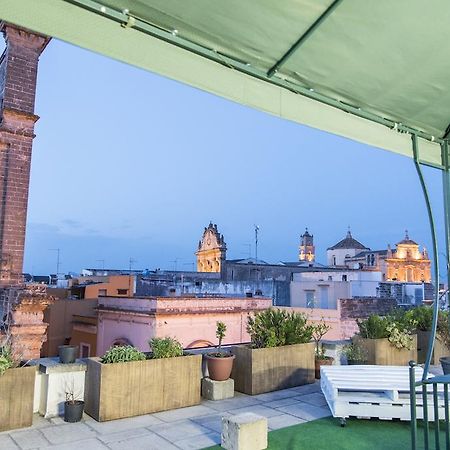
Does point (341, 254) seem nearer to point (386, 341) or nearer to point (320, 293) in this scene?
point (320, 293)

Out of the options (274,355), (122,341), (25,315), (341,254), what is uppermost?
(341,254)

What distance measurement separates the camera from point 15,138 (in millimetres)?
8133

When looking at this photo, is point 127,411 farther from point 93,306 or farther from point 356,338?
point 93,306

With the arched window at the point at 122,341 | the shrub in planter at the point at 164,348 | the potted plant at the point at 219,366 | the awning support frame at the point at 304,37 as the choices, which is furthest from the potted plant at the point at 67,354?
the arched window at the point at 122,341

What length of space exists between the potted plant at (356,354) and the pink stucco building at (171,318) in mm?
9619

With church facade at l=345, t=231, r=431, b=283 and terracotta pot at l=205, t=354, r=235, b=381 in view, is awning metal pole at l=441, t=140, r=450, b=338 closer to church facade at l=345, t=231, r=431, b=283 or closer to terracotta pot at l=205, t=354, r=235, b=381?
terracotta pot at l=205, t=354, r=235, b=381

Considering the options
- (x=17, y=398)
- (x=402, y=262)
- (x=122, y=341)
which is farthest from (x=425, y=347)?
(x=402, y=262)

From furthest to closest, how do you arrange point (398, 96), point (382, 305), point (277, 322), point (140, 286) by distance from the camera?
point (140, 286)
point (382, 305)
point (277, 322)
point (398, 96)

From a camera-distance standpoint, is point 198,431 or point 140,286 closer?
point 198,431

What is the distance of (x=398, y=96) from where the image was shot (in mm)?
2705

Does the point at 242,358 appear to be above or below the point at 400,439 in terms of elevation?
above

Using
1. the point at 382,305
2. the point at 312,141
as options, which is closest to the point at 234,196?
the point at 312,141

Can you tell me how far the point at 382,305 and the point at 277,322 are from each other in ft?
37.3

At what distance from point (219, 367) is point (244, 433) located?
6.55ft
